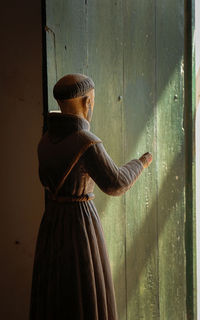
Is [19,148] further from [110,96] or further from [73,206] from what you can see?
[73,206]

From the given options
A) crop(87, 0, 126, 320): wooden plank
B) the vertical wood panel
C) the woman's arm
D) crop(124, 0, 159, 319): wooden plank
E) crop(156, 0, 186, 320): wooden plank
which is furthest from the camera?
crop(156, 0, 186, 320): wooden plank

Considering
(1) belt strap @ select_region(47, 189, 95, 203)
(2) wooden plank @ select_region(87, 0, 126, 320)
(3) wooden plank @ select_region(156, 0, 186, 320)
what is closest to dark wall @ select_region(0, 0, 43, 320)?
(2) wooden plank @ select_region(87, 0, 126, 320)

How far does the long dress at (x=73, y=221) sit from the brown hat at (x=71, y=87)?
5cm

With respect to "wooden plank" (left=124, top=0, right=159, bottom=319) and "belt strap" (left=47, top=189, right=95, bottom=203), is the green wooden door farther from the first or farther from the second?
"belt strap" (left=47, top=189, right=95, bottom=203)

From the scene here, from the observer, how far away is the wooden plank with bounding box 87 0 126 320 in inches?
50.1

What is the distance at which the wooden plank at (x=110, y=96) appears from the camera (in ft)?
4.18

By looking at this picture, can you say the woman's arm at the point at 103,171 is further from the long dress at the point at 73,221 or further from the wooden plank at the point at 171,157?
the wooden plank at the point at 171,157

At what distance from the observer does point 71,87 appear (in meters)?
1.02

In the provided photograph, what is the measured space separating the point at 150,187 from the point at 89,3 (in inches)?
25.0

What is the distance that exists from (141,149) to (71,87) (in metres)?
0.49

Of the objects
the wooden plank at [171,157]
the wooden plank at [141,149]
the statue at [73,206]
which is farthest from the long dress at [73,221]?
the wooden plank at [171,157]

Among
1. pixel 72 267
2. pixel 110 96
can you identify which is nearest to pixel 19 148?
pixel 110 96

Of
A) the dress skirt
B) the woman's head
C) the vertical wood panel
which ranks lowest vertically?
the dress skirt

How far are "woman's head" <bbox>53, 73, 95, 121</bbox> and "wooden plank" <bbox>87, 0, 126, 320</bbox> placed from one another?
214mm
